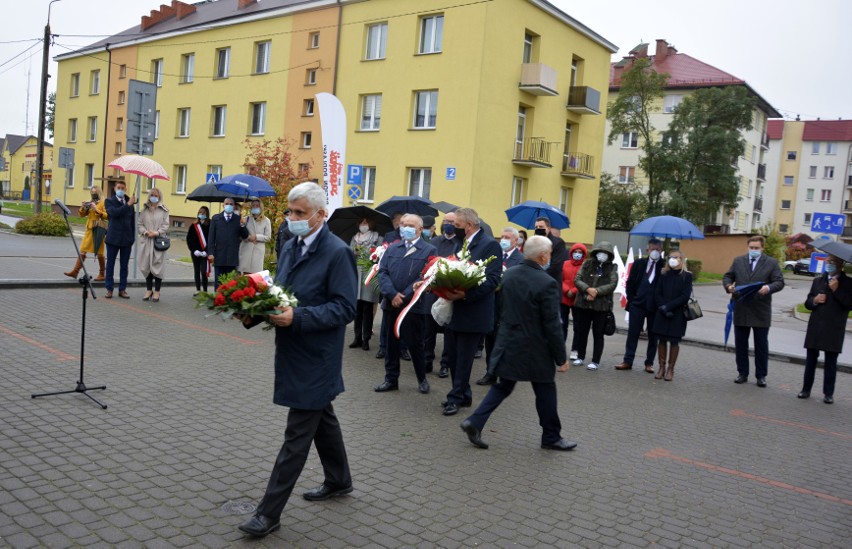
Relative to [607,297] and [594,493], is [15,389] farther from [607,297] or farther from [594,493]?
[607,297]

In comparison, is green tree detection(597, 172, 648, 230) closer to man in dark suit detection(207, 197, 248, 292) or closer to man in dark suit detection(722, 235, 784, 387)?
man in dark suit detection(722, 235, 784, 387)

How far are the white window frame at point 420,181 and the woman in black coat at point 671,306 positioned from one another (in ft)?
59.6

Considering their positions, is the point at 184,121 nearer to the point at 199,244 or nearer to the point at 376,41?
the point at 376,41

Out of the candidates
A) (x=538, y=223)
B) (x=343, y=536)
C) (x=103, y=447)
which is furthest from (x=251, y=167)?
(x=343, y=536)

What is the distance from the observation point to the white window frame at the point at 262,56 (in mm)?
34156

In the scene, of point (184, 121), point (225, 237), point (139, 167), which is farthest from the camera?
point (184, 121)

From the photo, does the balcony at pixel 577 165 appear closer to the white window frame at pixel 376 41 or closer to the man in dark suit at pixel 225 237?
the white window frame at pixel 376 41

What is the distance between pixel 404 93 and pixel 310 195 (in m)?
25.1

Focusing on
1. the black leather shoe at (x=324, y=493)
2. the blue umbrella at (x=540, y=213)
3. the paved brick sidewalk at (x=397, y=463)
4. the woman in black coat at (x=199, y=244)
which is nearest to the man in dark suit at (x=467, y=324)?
the paved brick sidewalk at (x=397, y=463)

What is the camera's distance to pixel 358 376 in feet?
28.0

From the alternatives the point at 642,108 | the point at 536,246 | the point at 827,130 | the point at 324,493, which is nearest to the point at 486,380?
the point at 536,246

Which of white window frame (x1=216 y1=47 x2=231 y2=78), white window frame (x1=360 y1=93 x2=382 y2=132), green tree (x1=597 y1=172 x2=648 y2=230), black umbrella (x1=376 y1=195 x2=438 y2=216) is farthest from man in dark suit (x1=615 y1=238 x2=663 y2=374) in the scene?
green tree (x1=597 y1=172 x2=648 y2=230)

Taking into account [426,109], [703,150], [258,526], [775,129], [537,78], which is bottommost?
[258,526]

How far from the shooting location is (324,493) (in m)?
4.71
